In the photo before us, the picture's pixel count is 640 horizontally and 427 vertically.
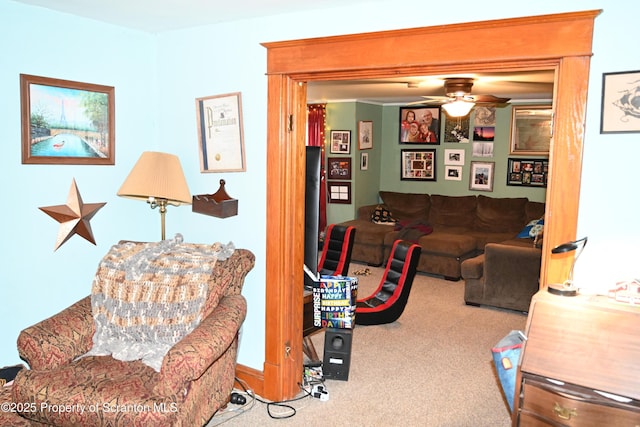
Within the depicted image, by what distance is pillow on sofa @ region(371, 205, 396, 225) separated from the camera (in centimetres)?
757

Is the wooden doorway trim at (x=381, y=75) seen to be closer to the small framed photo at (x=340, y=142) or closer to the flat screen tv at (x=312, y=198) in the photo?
the flat screen tv at (x=312, y=198)

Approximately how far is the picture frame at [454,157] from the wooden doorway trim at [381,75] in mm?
5046

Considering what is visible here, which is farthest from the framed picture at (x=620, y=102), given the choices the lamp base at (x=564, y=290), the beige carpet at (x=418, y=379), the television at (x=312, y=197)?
the beige carpet at (x=418, y=379)

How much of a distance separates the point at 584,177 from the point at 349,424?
181 centimetres

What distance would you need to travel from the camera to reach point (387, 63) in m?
2.71

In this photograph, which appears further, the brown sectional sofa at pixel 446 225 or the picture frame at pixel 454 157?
the picture frame at pixel 454 157

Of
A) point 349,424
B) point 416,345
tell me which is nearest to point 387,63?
point 349,424

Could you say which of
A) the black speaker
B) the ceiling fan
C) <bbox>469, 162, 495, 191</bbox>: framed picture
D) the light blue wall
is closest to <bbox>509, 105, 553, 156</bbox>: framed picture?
<bbox>469, 162, 495, 191</bbox>: framed picture

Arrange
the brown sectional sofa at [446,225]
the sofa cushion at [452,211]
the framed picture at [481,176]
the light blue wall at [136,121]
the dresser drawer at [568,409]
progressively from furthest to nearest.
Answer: the framed picture at [481,176] → the sofa cushion at [452,211] → the brown sectional sofa at [446,225] → the light blue wall at [136,121] → the dresser drawer at [568,409]

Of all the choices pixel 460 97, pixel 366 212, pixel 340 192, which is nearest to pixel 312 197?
pixel 460 97

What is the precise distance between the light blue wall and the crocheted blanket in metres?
0.47

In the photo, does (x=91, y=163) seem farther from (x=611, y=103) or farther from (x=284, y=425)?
(x=611, y=103)

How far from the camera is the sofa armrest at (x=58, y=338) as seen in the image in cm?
251

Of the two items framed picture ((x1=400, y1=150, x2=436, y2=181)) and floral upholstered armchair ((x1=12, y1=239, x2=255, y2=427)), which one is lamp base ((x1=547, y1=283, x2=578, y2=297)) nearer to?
floral upholstered armchair ((x1=12, y1=239, x2=255, y2=427))
